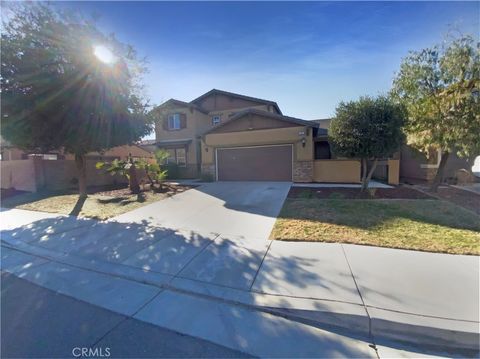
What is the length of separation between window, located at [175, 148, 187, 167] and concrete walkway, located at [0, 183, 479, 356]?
13.4 m

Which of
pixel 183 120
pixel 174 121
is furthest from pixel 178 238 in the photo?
pixel 174 121

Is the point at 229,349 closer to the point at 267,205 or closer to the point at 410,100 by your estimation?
the point at 267,205

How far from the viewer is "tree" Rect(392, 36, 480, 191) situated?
862cm

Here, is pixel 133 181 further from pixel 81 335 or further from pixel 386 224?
pixel 386 224

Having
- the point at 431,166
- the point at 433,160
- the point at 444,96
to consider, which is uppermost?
the point at 444,96

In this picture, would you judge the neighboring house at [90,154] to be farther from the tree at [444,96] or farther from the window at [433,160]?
the window at [433,160]

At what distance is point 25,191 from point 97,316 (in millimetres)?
15347

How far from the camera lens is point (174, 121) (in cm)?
2006

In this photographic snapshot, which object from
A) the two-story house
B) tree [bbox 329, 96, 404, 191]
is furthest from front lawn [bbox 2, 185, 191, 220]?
tree [bbox 329, 96, 404, 191]

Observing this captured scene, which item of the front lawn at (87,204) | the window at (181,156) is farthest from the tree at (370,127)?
the window at (181,156)

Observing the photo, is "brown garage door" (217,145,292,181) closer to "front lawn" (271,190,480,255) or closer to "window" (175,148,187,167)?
"window" (175,148,187,167)

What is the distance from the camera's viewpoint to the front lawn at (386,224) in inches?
192

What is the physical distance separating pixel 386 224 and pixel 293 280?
3.84 meters

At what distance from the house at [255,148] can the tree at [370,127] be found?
3851 millimetres
